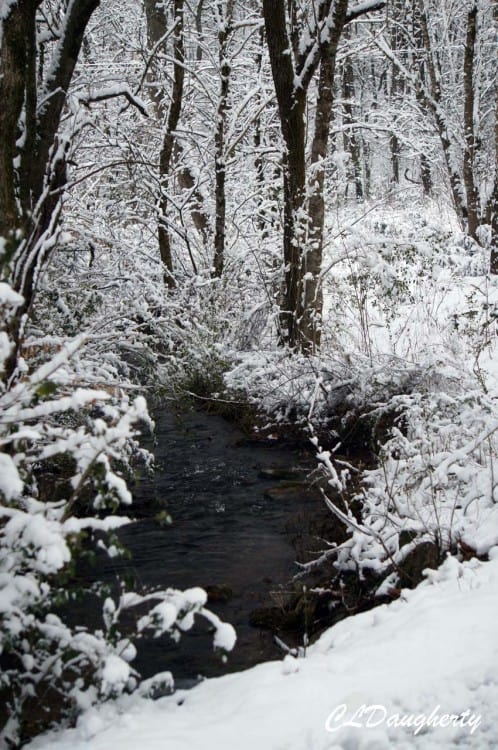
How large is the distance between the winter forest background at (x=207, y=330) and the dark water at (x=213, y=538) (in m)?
0.32

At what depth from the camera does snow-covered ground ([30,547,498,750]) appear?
2350 millimetres

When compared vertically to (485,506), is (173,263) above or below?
above

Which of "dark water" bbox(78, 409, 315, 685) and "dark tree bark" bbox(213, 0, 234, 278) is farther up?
"dark tree bark" bbox(213, 0, 234, 278)

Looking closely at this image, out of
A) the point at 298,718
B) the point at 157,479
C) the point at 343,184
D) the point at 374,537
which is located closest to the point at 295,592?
the point at 374,537

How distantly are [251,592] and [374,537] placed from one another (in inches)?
39.6

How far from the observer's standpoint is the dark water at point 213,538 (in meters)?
3.86

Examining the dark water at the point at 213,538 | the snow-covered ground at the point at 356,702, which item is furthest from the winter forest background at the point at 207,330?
the dark water at the point at 213,538

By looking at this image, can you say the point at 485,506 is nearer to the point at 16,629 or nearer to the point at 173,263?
the point at 16,629

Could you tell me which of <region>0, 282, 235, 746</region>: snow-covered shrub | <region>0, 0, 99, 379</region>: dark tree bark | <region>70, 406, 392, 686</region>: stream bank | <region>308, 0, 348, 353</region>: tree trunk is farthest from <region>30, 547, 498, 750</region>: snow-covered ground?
<region>308, 0, 348, 353</region>: tree trunk

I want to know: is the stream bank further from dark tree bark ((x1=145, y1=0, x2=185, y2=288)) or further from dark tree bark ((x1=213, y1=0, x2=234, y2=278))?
dark tree bark ((x1=213, y1=0, x2=234, y2=278))

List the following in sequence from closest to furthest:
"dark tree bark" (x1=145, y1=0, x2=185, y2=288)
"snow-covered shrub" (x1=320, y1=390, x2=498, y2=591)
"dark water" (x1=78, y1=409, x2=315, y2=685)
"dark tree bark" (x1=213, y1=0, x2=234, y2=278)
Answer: "dark water" (x1=78, y1=409, x2=315, y2=685)
"snow-covered shrub" (x1=320, y1=390, x2=498, y2=591)
"dark tree bark" (x1=213, y1=0, x2=234, y2=278)
"dark tree bark" (x1=145, y1=0, x2=185, y2=288)

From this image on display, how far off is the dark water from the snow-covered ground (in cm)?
69

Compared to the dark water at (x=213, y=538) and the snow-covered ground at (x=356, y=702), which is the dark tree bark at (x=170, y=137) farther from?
the snow-covered ground at (x=356, y=702)

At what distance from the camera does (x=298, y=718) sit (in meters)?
2.48
